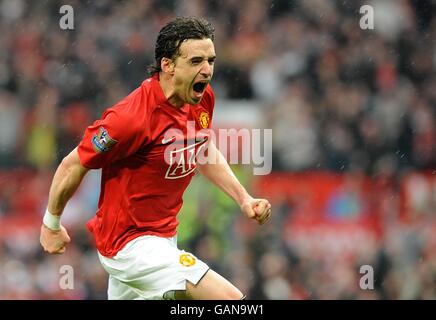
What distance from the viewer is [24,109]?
970 centimetres

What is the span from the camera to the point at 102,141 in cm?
458

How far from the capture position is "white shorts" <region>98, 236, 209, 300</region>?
463 cm

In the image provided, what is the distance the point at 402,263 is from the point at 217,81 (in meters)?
2.64

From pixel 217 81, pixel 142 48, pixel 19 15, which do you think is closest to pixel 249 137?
pixel 217 81

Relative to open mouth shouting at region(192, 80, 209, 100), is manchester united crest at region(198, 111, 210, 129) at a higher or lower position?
lower

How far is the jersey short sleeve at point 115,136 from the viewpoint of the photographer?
4.57m

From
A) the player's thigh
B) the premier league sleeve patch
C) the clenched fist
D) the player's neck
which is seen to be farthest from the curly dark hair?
the player's thigh

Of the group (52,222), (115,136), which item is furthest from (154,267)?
(115,136)

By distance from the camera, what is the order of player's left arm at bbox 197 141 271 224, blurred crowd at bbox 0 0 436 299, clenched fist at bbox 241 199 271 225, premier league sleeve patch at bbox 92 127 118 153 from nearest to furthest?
premier league sleeve patch at bbox 92 127 118 153
clenched fist at bbox 241 199 271 225
player's left arm at bbox 197 141 271 224
blurred crowd at bbox 0 0 436 299

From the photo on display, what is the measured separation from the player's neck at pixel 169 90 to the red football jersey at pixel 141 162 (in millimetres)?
23

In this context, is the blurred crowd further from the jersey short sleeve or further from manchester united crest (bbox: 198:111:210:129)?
the jersey short sleeve

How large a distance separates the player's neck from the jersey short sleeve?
0.21 meters

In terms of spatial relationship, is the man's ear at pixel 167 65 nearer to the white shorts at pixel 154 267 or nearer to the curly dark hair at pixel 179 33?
the curly dark hair at pixel 179 33

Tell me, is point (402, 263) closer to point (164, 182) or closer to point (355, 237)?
point (355, 237)
